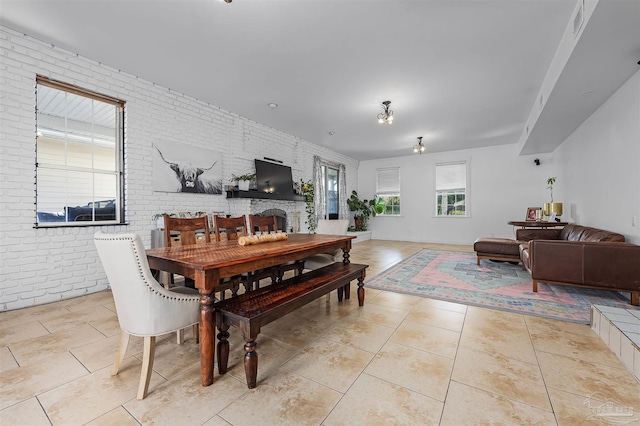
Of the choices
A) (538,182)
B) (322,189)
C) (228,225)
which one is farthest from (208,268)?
(538,182)

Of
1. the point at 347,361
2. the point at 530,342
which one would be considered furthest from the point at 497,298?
the point at 347,361

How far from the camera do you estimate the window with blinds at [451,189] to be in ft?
26.0

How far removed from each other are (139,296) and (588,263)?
417 centimetres

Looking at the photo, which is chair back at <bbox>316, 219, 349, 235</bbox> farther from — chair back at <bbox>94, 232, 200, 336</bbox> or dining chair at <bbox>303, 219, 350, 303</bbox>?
chair back at <bbox>94, 232, 200, 336</bbox>

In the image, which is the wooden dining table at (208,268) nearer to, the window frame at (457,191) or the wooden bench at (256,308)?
the wooden bench at (256,308)

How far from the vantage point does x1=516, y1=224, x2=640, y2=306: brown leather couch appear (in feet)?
8.97

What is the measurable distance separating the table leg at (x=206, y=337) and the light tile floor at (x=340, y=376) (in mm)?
87

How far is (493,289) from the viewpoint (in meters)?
3.37

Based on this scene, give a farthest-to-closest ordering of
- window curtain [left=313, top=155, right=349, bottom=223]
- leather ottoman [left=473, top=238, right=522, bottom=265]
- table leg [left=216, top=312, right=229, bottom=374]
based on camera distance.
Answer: window curtain [left=313, top=155, right=349, bottom=223] → leather ottoman [left=473, top=238, right=522, bottom=265] → table leg [left=216, top=312, right=229, bottom=374]

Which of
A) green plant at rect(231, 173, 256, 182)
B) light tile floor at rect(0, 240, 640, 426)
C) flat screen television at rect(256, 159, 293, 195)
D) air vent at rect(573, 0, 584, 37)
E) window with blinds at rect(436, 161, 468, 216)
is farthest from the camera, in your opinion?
window with blinds at rect(436, 161, 468, 216)

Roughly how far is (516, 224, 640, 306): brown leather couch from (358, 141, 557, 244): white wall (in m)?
4.26

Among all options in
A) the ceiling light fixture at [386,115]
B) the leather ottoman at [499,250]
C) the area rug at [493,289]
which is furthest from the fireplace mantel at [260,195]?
the leather ottoman at [499,250]

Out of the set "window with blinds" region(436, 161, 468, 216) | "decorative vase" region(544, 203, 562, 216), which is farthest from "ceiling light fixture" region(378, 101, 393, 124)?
"window with blinds" region(436, 161, 468, 216)

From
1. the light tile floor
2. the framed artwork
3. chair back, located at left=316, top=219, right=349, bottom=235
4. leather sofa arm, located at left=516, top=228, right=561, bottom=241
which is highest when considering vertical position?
the framed artwork
